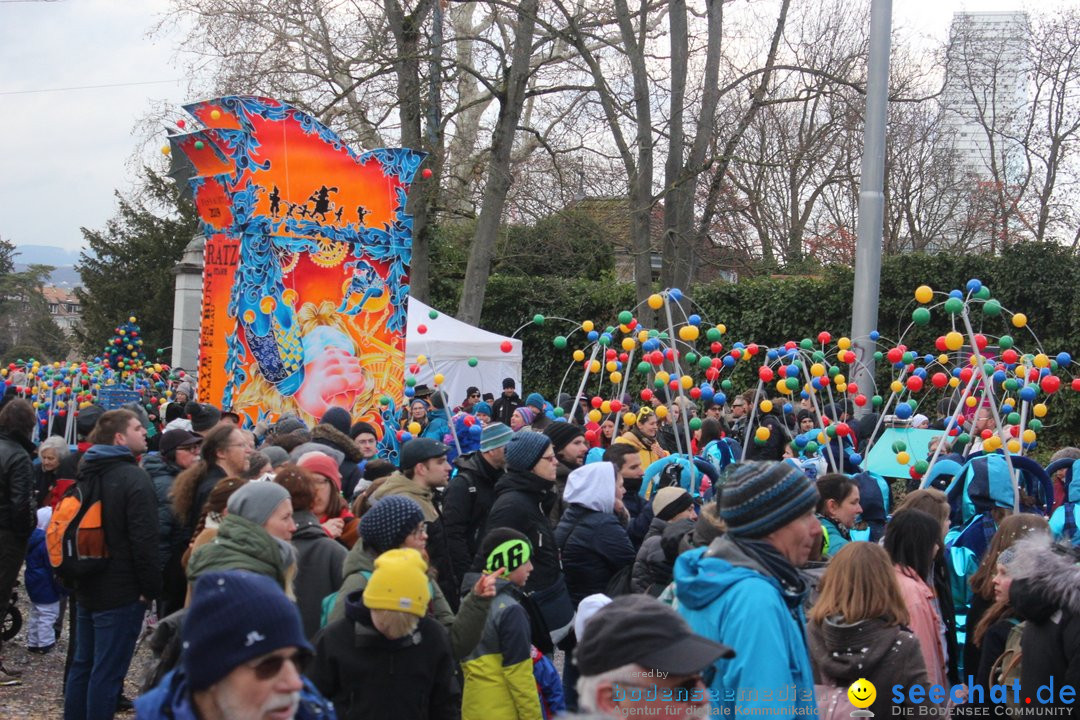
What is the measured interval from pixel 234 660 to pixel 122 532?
144 inches

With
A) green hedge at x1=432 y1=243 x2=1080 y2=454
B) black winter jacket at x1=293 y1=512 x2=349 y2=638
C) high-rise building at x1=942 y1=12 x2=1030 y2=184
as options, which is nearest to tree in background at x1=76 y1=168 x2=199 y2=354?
green hedge at x1=432 y1=243 x2=1080 y2=454

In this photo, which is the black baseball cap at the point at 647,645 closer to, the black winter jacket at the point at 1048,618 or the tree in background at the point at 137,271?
the black winter jacket at the point at 1048,618

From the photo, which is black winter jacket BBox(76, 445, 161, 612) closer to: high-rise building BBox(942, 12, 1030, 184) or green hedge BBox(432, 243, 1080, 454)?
green hedge BBox(432, 243, 1080, 454)

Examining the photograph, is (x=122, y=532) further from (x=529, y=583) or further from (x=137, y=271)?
(x=137, y=271)

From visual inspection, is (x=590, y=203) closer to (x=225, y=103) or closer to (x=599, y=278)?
(x=599, y=278)

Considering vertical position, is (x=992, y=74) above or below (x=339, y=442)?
above

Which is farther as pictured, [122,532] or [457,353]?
[457,353]

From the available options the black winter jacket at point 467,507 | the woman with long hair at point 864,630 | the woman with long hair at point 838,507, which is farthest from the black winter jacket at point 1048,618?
the black winter jacket at point 467,507

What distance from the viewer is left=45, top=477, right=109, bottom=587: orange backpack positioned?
5.66 m

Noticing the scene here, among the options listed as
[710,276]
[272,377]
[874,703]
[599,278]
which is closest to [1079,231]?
[710,276]

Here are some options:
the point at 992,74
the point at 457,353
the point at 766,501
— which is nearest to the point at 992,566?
the point at 766,501

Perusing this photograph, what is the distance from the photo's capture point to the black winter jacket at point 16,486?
6914 millimetres

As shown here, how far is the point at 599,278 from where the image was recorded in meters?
27.6

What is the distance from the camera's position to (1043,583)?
12.4ft
